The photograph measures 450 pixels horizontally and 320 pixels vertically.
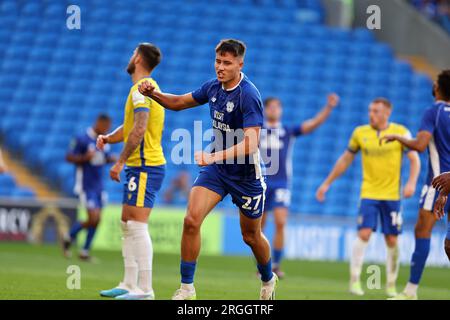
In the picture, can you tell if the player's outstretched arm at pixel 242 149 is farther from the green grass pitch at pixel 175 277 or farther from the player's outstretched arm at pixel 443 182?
the green grass pitch at pixel 175 277

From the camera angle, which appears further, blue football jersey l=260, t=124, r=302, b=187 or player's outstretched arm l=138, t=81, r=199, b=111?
blue football jersey l=260, t=124, r=302, b=187

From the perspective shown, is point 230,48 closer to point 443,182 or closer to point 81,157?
point 443,182

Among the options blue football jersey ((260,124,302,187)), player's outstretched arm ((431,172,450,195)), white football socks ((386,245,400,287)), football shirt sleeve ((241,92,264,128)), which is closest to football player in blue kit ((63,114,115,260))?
blue football jersey ((260,124,302,187))

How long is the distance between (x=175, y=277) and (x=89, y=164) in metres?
4.15

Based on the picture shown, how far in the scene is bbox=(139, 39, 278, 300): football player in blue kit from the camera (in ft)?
26.0

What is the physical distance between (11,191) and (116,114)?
369 centimetres

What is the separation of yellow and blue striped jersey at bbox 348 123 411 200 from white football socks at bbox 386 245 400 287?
641 mm

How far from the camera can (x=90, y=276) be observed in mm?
11594

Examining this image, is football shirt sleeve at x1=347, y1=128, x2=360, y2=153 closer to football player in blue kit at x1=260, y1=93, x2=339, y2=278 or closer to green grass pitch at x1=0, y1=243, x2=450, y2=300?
green grass pitch at x1=0, y1=243, x2=450, y2=300

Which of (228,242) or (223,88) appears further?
(228,242)

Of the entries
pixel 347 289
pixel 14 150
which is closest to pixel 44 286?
pixel 347 289

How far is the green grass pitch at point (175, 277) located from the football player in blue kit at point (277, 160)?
77 cm
